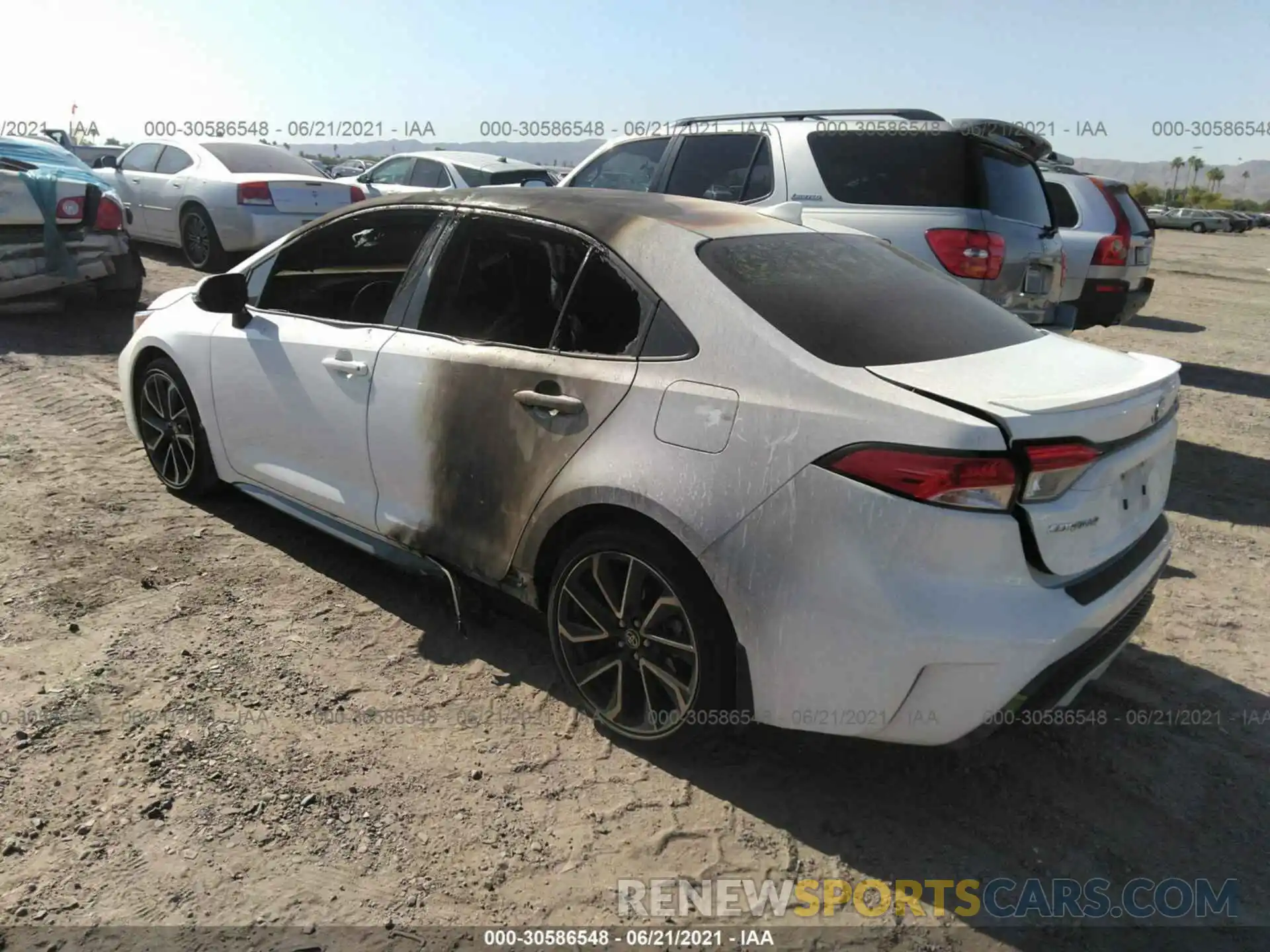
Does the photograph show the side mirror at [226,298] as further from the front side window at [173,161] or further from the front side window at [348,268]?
the front side window at [173,161]

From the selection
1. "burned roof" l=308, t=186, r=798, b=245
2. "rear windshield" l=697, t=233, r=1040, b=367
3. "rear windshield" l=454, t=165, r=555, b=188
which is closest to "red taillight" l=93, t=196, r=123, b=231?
"rear windshield" l=454, t=165, r=555, b=188

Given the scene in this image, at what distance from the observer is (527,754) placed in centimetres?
294

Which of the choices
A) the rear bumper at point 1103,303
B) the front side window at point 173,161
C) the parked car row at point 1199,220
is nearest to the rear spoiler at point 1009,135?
the rear bumper at point 1103,303

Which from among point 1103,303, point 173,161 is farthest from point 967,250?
point 173,161

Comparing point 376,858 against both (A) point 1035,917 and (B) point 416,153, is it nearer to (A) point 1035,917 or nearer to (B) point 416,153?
(A) point 1035,917

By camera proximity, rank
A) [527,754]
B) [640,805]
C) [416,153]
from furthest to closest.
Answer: [416,153] → [527,754] → [640,805]

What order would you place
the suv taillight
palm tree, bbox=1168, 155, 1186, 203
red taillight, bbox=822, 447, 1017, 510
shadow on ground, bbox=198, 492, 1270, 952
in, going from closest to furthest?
red taillight, bbox=822, 447, 1017, 510 → shadow on ground, bbox=198, 492, 1270, 952 → the suv taillight → palm tree, bbox=1168, 155, 1186, 203

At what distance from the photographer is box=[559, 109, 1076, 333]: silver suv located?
5461mm

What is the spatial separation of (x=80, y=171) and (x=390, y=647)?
7.62m

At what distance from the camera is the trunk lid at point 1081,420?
2.33 metres

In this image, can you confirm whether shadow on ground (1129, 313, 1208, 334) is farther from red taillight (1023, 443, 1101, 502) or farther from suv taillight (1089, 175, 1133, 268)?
red taillight (1023, 443, 1101, 502)

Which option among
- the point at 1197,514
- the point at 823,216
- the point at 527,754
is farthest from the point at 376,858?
the point at 1197,514

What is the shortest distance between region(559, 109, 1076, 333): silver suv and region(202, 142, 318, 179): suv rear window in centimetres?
612

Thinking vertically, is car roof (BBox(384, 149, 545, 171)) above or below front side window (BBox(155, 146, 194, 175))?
above
